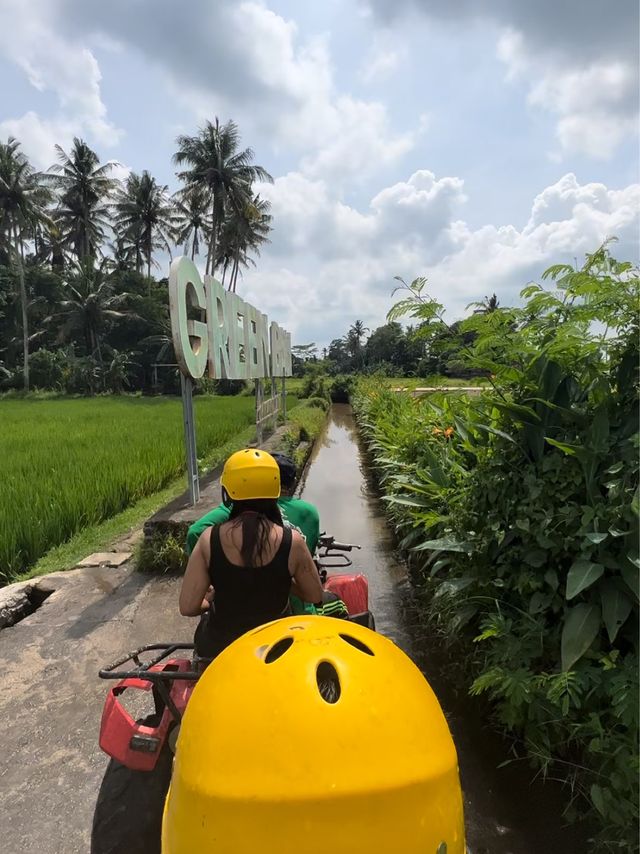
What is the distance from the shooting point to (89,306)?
1193 inches

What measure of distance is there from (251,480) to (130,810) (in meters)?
1.41

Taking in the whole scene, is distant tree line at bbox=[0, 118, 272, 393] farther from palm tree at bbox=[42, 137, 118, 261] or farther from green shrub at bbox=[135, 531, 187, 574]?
green shrub at bbox=[135, 531, 187, 574]

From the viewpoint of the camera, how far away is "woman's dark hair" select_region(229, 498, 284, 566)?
175 cm

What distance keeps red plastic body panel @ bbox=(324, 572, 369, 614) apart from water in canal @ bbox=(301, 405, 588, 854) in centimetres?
67

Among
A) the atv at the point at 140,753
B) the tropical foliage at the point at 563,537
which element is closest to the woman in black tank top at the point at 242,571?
the atv at the point at 140,753

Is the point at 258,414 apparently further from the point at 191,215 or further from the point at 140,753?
the point at 191,215

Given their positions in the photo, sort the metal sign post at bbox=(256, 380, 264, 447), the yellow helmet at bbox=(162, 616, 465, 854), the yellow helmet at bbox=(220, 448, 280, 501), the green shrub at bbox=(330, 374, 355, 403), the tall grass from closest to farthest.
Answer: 1. the yellow helmet at bbox=(162, 616, 465, 854)
2. the yellow helmet at bbox=(220, 448, 280, 501)
3. the tall grass
4. the metal sign post at bbox=(256, 380, 264, 447)
5. the green shrub at bbox=(330, 374, 355, 403)

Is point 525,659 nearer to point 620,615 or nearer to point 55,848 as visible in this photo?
point 620,615

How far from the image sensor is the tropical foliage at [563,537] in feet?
5.56

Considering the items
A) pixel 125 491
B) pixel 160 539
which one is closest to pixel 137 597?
pixel 160 539

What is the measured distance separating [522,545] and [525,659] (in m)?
0.45

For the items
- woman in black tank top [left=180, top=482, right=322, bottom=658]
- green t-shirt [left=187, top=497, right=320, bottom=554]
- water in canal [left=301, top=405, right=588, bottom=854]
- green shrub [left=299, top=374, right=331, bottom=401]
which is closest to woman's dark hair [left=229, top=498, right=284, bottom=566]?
woman in black tank top [left=180, top=482, right=322, bottom=658]

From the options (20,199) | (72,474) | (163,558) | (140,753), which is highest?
(20,199)

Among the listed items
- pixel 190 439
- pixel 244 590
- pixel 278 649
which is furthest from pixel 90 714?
pixel 190 439
